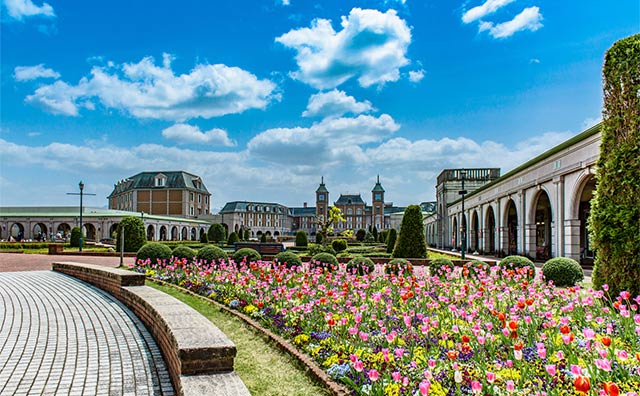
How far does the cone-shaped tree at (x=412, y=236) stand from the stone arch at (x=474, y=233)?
54.3 ft

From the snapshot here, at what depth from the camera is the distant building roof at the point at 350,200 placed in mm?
130375

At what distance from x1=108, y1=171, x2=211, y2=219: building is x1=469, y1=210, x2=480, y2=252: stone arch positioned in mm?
53245

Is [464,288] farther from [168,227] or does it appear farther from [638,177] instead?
[168,227]

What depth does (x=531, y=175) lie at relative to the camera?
78.1 ft

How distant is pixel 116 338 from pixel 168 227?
61.5 m

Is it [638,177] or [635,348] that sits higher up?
[638,177]

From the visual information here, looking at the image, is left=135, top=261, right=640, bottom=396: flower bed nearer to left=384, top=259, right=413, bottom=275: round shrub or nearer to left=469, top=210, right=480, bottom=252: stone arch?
left=384, top=259, right=413, bottom=275: round shrub

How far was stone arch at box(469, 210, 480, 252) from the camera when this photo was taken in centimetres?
3812

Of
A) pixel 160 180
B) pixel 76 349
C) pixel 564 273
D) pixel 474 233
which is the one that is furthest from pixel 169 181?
pixel 76 349

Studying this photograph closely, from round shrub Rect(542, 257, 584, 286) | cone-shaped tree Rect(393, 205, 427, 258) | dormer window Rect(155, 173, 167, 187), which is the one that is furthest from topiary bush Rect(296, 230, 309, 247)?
dormer window Rect(155, 173, 167, 187)

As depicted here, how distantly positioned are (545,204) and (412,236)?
11.5 metres

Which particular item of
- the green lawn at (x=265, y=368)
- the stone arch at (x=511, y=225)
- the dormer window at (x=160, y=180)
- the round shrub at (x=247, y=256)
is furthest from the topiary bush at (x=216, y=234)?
the green lawn at (x=265, y=368)

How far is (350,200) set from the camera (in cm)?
13075

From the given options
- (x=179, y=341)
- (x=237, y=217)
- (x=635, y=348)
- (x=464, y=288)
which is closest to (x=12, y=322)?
(x=179, y=341)
